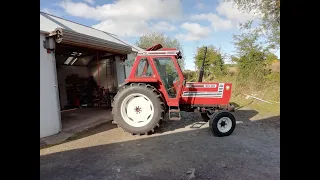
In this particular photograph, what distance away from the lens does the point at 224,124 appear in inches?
193

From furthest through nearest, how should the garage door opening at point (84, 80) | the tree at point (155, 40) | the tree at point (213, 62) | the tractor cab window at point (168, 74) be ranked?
1. the tree at point (155, 40)
2. the tree at point (213, 62)
3. the garage door opening at point (84, 80)
4. the tractor cab window at point (168, 74)

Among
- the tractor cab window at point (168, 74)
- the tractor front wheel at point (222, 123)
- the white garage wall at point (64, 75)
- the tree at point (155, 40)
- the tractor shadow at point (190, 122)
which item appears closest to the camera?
the tractor front wheel at point (222, 123)

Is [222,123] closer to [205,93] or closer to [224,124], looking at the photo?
[224,124]

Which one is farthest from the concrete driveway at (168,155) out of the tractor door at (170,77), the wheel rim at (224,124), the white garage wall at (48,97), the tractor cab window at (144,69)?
the tractor cab window at (144,69)

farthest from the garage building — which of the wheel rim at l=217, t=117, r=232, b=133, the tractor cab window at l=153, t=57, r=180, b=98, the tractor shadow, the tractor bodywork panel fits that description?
the wheel rim at l=217, t=117, r=232, b=133

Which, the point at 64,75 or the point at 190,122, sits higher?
the point at 64,75

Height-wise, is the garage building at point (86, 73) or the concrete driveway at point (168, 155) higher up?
the garage building at point (86, 73)

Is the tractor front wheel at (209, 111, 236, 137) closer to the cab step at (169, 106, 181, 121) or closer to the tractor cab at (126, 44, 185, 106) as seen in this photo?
the cab step at (169, 106, 181, 121)

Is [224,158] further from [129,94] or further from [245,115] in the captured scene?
[245,115]

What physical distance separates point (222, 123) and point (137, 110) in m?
2.08

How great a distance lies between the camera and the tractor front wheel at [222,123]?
15.6 feet

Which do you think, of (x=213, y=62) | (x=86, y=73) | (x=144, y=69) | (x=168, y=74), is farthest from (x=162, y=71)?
(x=213, y=62)

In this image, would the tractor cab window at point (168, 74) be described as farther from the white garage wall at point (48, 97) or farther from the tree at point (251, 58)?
the tree at point (251, 58)
